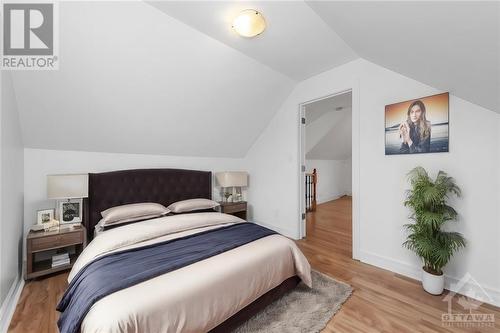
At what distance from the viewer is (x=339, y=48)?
2.56 metres

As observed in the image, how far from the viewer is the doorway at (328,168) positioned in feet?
11.8

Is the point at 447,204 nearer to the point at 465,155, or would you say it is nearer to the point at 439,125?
the point at 465,155

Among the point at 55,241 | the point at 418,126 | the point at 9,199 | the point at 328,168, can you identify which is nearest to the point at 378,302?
the point at 418,126

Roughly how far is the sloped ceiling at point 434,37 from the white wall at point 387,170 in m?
0.35

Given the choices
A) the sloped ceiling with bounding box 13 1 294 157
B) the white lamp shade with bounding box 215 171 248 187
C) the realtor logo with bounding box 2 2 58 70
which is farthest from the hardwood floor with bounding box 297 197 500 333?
the realtor logo with bounding box 2 2 58 70

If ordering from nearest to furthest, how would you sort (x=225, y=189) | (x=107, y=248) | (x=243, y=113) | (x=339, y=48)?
(x=107, y=248), (x=339, y=48), (x=243, y=113), (x=225, y=189)

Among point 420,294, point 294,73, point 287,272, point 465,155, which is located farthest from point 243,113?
point 420,294

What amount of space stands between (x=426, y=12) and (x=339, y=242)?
304cm

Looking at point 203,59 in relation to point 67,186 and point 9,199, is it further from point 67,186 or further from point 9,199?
point 9,199

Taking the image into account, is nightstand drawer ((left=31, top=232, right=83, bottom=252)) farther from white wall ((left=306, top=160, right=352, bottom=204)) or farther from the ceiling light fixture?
white wall ((left=306, top=160, right=352, bottom=204))

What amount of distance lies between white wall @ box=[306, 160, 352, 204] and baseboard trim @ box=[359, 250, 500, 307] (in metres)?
3.85

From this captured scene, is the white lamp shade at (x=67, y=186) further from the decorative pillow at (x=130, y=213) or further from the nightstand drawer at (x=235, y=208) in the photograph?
the nightstand drawer at (x=235, y=208)

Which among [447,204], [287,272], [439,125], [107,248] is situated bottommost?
[287,272]

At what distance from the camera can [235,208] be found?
3.93 metres
